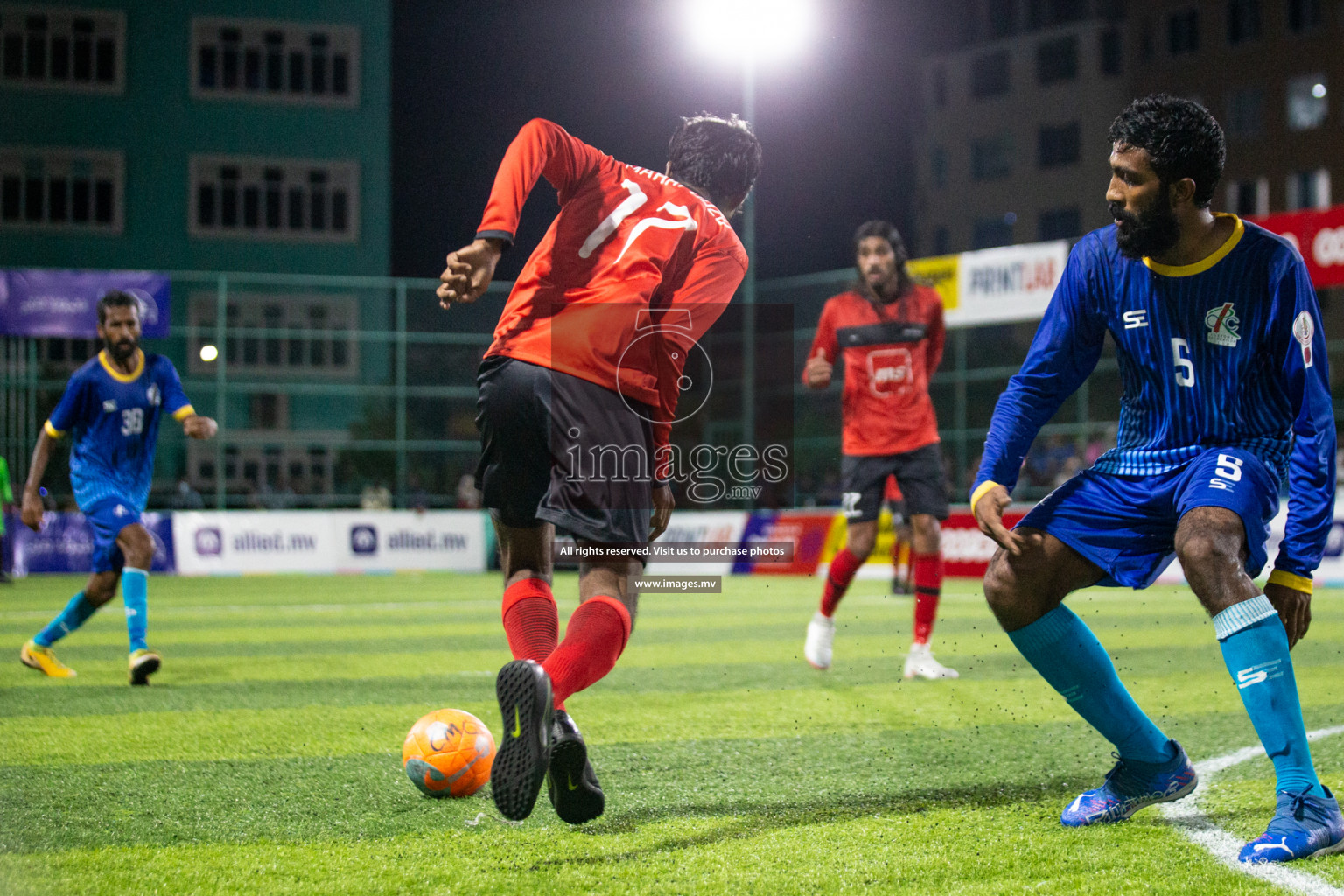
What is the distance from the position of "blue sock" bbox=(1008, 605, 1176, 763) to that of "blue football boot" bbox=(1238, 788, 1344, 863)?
18.2 inches

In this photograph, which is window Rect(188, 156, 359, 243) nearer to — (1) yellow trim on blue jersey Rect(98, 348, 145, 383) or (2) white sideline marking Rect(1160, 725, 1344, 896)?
(1) yellow trim on blue jersey Rect(98, 348, 145, 383)

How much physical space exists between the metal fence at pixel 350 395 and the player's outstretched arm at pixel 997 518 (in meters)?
18.2

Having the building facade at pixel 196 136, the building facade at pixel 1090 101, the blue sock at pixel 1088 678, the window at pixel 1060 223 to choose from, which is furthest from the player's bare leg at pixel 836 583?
the window at pixel 1060 223

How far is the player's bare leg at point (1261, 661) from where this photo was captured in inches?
124

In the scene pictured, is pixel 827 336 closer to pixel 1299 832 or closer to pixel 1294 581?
pixel 1294 581

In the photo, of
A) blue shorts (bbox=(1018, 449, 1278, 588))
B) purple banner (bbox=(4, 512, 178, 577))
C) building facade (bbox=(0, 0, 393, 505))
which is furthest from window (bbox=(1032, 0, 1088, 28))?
blue shorts (bbox=(1018, 449, 1278, 588))

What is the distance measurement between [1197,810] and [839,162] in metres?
36.1

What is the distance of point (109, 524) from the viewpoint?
7207mm

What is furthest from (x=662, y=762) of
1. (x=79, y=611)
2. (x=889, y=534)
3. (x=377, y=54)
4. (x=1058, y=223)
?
(x=1058, y=223)

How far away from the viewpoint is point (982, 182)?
52062mm

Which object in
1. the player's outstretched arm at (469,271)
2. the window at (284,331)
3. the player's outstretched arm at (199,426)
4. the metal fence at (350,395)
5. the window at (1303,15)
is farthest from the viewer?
the window at (1303,15)

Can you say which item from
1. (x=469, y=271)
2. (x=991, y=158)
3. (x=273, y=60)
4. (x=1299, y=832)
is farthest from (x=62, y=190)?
(x=991, y=158)

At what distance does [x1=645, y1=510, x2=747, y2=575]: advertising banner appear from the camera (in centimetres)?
1950

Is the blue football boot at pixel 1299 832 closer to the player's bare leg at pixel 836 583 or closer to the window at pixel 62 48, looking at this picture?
the player's bare leg at pixel 836 583
